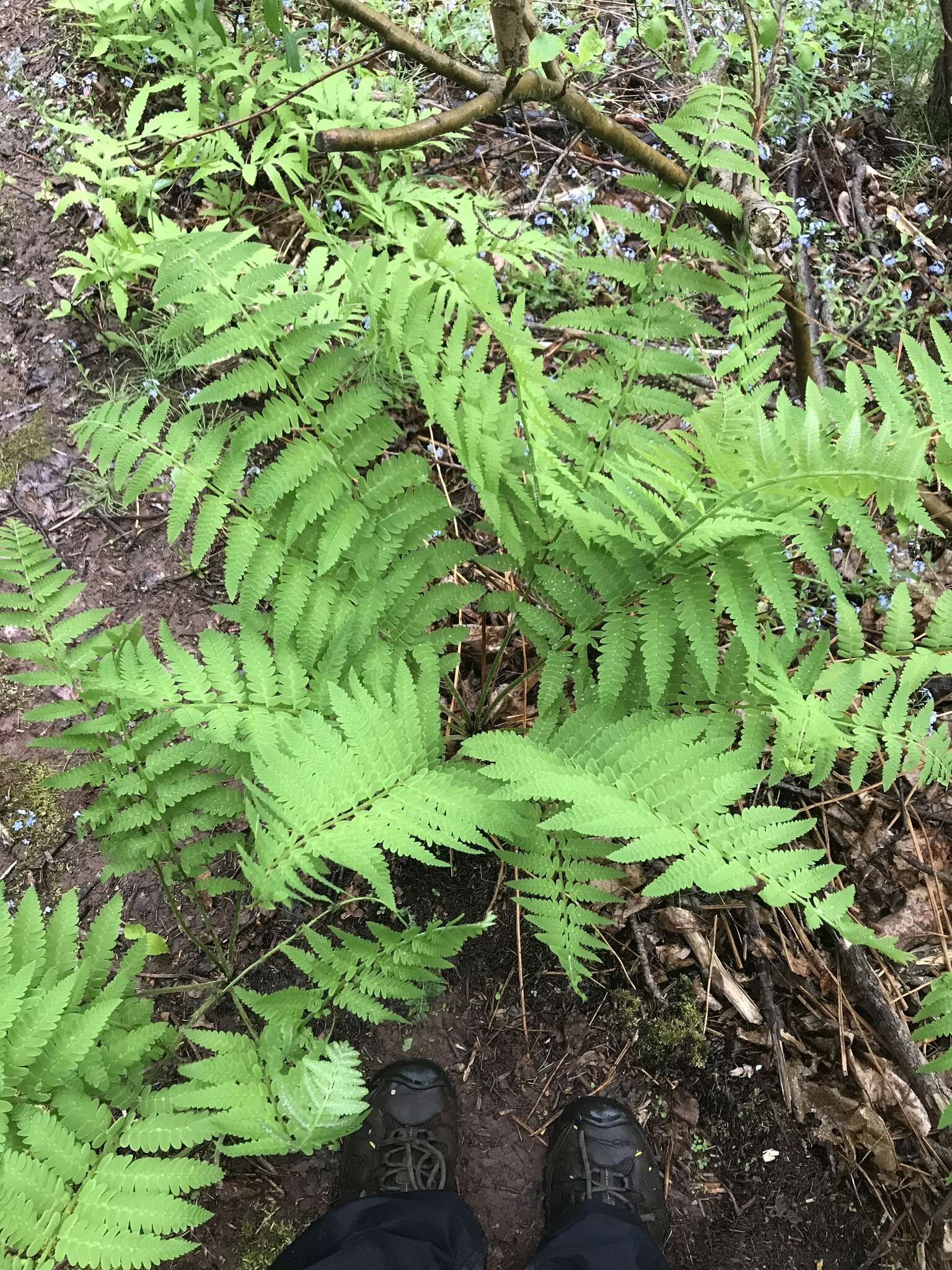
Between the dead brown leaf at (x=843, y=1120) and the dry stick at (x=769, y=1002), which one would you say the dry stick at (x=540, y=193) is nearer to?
the dry stick at (x=769, y=1002)

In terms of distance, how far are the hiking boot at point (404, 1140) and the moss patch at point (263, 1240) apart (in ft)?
0.54

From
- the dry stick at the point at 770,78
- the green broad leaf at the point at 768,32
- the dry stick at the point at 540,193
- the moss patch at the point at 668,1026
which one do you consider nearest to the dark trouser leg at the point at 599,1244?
the moss patch at the point at 668,1026

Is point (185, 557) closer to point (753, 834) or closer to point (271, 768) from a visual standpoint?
point (271, 768)

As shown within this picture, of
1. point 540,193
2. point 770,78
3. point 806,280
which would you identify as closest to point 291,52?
point 540,193

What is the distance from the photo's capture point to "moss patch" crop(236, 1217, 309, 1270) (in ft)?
7.50

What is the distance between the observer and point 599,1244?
2043 millimetres

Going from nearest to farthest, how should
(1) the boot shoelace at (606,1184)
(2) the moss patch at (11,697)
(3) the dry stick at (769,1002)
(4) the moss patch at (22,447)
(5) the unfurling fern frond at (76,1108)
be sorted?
(5) the unfurling fern frond at (76,1108)
(1) the boot shoelace at (606,1184)
(3) the dry stick at (769,1002)
(2) the moss patch at (11,697)
(4) the moss patch at (22,447)

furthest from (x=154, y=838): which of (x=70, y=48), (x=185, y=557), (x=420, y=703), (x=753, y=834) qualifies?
(x=70, y=48)

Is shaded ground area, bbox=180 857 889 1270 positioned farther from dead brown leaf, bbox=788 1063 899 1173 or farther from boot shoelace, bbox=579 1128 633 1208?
boot shoelace, bbox=579 1128 633 1208

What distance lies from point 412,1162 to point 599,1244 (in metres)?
0.57

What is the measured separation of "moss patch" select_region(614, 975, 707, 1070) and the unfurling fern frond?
1.28 meters

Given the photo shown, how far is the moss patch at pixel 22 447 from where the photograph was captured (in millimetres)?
3020

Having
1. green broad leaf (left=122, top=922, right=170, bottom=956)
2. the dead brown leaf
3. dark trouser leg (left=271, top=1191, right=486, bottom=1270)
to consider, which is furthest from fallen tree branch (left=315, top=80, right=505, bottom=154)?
the dead brown leaf

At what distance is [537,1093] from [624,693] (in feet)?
4.23
